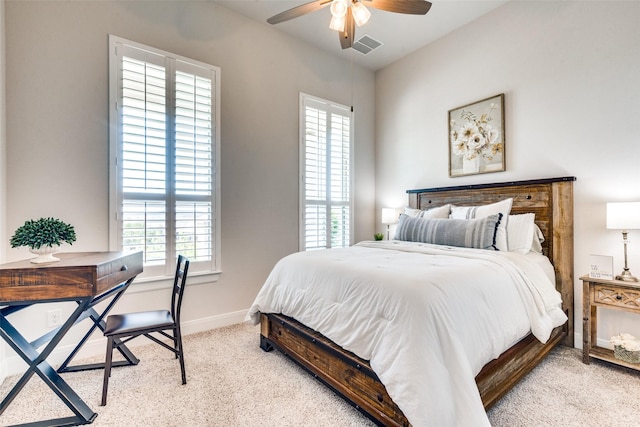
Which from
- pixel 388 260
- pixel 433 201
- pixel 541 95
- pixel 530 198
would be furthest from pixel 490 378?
pixel 541 95

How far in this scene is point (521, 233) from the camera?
263 centimetres

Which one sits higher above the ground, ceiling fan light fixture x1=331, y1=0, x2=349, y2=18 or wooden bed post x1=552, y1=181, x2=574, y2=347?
ceiling fan light fixture x1=331, y1=0, x2=349, y2=18

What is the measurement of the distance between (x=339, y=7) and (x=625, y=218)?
100 inches

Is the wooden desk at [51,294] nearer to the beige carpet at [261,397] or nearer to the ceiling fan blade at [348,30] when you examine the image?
the beige carpet at [261,397]

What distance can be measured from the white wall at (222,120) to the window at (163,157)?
0.34ft

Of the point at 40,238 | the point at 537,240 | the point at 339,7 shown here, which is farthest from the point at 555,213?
the point at 40,238

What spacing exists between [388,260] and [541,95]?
7.62 feet

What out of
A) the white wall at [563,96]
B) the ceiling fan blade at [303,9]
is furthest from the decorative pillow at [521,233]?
the ceiling fan blade at [303,9]

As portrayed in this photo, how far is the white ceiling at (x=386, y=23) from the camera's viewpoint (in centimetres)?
309

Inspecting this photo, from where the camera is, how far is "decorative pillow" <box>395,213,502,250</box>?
256cm

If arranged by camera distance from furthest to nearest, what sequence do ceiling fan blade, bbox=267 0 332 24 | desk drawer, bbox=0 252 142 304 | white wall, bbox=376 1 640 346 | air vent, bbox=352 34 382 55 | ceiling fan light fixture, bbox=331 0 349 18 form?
air vent, bbox=352 34 382 55 → white wall, bbox=376 1 640 346 → ceiling fan blade, bbox=267 0 332 24 → ceiling fan light fixture, bbox=331 0 349 18 → desk drawer, bbox=0 252 142 304

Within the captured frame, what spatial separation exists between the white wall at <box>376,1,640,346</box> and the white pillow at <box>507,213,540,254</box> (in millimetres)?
400

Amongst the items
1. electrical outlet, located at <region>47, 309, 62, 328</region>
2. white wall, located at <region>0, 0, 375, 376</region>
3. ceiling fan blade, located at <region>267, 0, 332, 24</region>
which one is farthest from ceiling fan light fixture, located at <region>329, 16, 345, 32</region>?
electrical outlet, located at <region>47, 309, 62, 328</region>

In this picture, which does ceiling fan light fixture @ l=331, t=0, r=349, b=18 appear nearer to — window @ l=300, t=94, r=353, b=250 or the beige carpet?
window @ l=300, t=94, r=353, b=250
